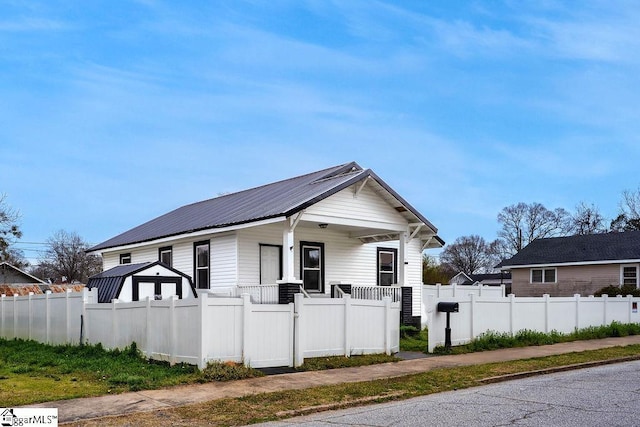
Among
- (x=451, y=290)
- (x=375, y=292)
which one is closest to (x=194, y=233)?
(x=375, y=292)

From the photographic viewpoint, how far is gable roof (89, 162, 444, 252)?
2005 cm

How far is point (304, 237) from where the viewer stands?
23562 millimetres

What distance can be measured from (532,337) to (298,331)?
29.1 feet

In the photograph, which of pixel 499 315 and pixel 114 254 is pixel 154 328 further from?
pixel 114 254

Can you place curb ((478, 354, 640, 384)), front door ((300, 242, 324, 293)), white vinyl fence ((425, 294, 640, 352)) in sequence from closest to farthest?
curb ((478, 354, 640, 384))
white vinyl fence ((425, 294, 640, 352))
front door ((300, 242, 324, 293))

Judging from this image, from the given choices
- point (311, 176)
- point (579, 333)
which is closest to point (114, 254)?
point (311, 176)

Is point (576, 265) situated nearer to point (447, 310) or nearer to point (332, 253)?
point (332, 253)

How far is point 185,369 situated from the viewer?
14.0 meters

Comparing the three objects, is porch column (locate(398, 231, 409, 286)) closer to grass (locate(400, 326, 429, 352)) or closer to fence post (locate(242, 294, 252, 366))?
grass (locate(400, 326, 429, 352))

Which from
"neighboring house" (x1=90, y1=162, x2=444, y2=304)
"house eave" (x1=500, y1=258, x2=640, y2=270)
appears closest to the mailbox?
"neighboring house" (x1=90, y1=162, x2=444, y2=304)

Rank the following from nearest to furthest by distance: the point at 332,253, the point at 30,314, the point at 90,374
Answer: the point at 90,374
the point at 30,314
the point at 332,253

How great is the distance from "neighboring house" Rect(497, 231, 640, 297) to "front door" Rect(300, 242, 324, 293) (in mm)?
21987

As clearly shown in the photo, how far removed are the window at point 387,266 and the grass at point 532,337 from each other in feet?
21.9

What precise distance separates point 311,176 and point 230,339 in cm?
1270
